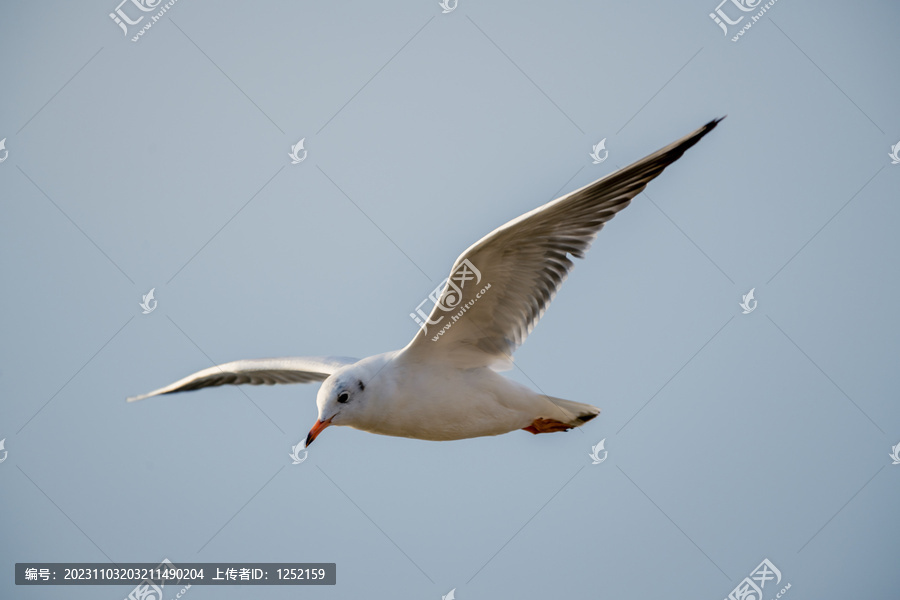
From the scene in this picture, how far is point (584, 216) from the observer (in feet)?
17.4

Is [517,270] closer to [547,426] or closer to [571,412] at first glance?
[571,412]

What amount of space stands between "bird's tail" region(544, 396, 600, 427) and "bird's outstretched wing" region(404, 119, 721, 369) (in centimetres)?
49

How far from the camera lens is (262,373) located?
23.2ft

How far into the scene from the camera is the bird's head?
5.21m

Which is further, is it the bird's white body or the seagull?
the bird's white body

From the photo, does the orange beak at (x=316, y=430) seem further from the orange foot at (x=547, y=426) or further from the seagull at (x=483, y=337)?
the orange foot at (x=547, y=426)

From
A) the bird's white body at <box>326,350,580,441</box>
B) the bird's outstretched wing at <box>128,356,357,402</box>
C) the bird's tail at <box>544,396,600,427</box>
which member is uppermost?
the bird's outstretched wing at <box>128,356,357,402</box>

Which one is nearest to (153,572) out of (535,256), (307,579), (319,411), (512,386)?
(307,579)

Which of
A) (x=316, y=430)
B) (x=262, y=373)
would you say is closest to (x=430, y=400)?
(x=316, y=430)

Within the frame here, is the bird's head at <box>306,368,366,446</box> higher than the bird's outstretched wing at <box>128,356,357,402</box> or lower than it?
lower

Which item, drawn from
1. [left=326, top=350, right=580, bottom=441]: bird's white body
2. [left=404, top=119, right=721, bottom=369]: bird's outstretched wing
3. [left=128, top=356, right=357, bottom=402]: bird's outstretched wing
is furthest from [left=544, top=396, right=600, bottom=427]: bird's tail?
[left=128, top=356, right=357, bottom=402]: bird's outstretched wing

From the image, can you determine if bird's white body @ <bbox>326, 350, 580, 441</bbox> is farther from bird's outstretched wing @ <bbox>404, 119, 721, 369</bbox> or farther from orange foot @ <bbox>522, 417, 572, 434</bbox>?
A: orange foot @ <bbox>522, 417, 572, 434</bbox>

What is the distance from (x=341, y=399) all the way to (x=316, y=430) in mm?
211

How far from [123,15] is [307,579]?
460cm
